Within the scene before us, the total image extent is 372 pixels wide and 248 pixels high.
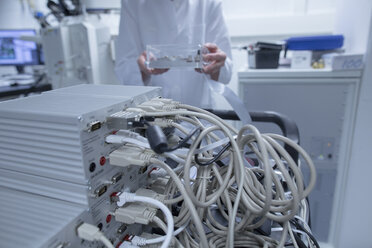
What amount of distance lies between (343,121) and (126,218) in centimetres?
102

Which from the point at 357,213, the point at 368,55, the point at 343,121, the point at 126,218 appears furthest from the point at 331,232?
the point at 126,218

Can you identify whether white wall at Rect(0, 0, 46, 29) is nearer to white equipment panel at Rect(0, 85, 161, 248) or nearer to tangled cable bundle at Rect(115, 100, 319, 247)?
white equipment panel at Rect(0, 85, 161, 248)

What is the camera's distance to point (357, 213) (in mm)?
1072

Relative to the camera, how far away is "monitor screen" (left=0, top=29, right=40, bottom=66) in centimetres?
210

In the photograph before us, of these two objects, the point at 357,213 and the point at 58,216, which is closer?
the point at 58,216

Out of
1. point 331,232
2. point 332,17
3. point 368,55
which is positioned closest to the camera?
point 368,55

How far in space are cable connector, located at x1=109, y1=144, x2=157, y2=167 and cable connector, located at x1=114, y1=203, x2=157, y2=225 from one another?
73 mm

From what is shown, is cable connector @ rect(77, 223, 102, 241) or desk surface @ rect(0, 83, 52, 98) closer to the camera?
cable connector @ rect(77, 223, 102, 241)

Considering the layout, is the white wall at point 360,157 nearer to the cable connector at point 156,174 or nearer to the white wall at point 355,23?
the white wall at point 355,23

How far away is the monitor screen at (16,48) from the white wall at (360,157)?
7.67 feet

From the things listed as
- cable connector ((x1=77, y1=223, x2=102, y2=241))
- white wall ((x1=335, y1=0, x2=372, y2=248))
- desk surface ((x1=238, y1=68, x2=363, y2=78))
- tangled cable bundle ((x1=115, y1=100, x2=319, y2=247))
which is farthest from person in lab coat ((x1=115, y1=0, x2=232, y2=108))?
cable connector ((x1=77, y1=223, x2=102, y2=241))

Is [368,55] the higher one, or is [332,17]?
[332,17]

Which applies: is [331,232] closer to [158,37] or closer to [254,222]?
[254,222]

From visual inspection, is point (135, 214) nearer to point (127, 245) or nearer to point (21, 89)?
point (127, 245)
